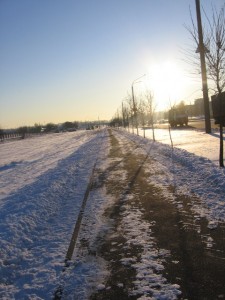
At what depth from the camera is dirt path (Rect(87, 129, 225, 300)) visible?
3834 millimetres

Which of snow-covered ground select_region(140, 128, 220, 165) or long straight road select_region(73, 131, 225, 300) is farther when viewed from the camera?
snow-covered ground select_region(140, 128, 220, 165)

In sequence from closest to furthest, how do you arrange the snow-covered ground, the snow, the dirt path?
the dirt path → the snow → the snow-covered ground

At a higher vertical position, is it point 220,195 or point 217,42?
point 217,42

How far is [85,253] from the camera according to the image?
519cm

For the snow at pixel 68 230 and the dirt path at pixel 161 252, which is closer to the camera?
the dirt path at pixel 161 252

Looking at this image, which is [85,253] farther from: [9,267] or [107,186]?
[107,186]

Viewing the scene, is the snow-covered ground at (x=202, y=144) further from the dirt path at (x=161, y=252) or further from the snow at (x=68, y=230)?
the dirt path at (x=161, y=252)

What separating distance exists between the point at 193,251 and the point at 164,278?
0.93 m

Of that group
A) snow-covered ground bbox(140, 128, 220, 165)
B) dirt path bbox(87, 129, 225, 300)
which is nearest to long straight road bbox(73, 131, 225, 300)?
dirt path bbox(87, 129, 225, 300)

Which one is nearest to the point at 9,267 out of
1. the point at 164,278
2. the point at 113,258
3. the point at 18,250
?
the point at 18,250

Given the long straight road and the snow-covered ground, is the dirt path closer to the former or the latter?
the long straight road

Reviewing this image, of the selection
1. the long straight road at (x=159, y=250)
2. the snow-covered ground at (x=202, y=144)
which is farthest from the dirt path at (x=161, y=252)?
the snow-covered ground at (x=202, y=144)

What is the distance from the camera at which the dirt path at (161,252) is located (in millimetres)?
3834

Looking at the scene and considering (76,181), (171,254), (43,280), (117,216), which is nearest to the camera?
(43,280)
